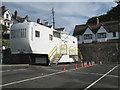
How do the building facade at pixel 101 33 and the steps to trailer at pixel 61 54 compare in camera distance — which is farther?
the building facade at pixel 101 33

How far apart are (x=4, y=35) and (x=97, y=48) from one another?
90.9 ft

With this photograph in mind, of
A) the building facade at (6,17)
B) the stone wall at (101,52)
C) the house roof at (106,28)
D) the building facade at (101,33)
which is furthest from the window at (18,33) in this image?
the house roof at (106,28)

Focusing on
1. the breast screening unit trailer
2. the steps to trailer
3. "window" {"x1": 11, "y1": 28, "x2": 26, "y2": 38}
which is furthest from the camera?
the steps to trailer

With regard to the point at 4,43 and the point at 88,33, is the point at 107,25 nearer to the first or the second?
the point at 88,33

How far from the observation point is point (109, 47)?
104 feet

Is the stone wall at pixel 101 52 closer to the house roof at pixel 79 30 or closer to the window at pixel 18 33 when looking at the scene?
the house roof at pixel 79 30

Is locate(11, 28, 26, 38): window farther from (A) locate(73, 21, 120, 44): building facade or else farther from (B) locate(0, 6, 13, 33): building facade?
(A) locate(73, 21, 120, 44): building facade

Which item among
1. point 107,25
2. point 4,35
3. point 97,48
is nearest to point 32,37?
point 97,48

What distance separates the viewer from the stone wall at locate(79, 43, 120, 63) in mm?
31016

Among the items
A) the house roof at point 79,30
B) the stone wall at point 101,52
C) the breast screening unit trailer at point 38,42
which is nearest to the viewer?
the breast screening unit trailer at point 38,42

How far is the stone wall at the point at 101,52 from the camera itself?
102 ft

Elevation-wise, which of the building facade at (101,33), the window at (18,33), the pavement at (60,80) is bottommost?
the pavement at (60,80)

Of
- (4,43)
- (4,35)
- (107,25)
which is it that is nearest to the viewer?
(4,43)

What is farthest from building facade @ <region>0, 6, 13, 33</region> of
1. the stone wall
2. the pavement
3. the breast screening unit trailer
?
the pavement
